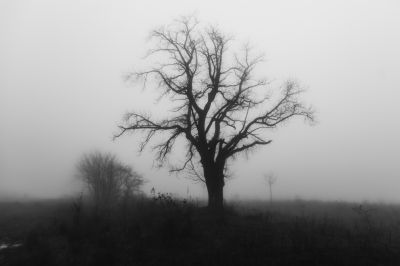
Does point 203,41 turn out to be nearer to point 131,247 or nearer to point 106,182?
point 131,247

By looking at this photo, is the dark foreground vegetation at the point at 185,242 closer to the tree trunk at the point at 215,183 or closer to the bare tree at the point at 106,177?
the tree trunk at the point at 215,183

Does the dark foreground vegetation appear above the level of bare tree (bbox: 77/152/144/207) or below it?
below

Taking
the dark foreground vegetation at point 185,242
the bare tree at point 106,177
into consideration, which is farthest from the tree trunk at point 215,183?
the bare tree at point 106,177

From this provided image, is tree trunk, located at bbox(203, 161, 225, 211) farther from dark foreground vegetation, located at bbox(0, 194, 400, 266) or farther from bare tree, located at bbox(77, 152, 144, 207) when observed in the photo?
bare tree, located at bbox(77, 152, 144, 207)

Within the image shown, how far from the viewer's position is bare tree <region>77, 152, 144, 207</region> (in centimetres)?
4541

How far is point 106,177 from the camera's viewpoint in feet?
156

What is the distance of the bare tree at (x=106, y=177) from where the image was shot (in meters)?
45.4

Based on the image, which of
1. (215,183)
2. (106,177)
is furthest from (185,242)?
(106,177)

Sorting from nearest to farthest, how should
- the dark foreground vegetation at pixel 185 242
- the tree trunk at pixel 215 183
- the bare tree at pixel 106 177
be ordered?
1. the dark foreground vegetation at pixel 185 242
2. the tree trunk at pixel 215 183
3. the bare tree at pixel 106 177

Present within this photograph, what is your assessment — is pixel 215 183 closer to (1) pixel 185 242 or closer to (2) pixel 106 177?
(1) pixel 185 242

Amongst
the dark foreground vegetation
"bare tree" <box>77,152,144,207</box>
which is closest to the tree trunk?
the dark foreground vegetation

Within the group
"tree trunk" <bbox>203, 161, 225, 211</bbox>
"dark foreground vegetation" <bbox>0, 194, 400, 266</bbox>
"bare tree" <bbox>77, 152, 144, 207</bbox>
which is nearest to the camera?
"dark foreground vegetation" <bbox>0, 194, 400, 266</bbox>

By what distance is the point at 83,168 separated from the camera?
54.1m

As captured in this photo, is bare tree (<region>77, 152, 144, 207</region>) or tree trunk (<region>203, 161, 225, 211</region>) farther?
bare tree (<region>77, 152, 144, 207</region>)
